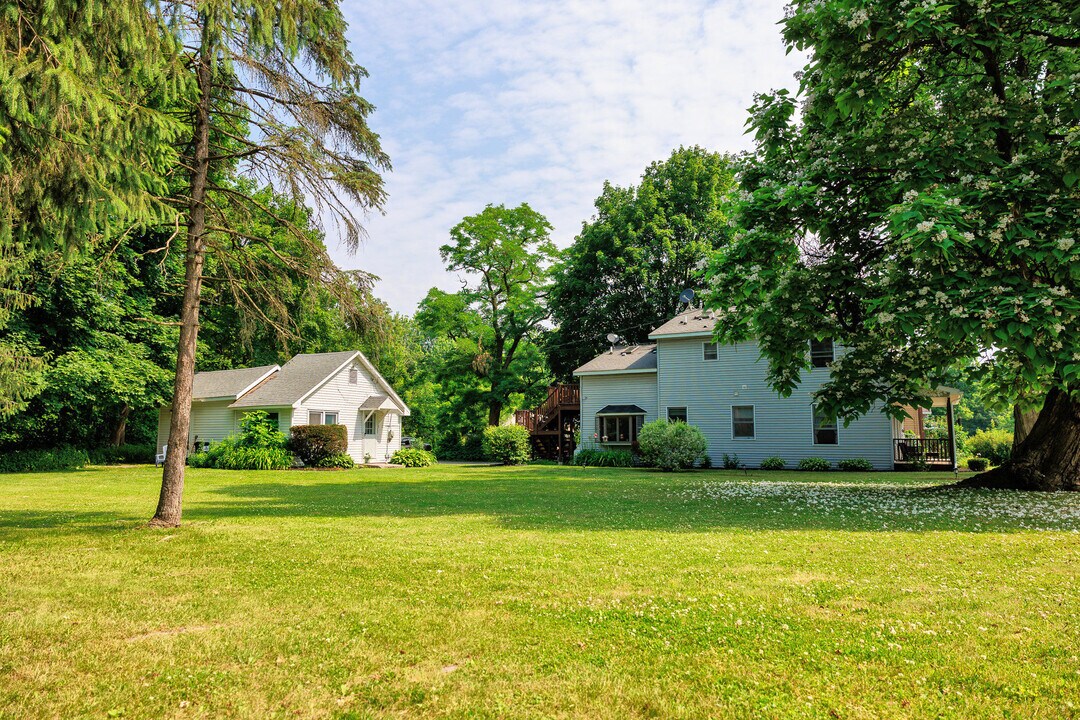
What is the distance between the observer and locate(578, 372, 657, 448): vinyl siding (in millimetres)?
29562

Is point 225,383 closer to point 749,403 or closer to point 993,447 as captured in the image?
point 749,403

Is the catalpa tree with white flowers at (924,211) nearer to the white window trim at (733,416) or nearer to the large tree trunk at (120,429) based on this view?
the white window trim at (733,416)

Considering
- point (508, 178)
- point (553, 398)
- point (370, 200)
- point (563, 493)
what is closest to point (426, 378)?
point (553, 398)

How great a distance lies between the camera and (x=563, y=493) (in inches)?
608

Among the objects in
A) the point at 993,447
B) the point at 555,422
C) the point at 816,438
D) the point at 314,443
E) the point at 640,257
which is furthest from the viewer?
the point at 640,257

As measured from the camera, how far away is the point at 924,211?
8.62 meters

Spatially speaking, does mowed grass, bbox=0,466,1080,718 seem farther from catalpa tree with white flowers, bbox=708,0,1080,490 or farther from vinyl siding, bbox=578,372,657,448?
vinyl siding, bbox=578,372,657,448

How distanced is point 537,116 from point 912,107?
24.7 feet

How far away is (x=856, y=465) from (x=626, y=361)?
36.2 ft

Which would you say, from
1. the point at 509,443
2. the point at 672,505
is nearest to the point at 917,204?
the point at 672,505

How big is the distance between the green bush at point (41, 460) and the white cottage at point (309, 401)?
3.92 meters

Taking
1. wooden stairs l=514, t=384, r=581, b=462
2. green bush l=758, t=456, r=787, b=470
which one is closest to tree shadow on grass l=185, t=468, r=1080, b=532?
green bush l=758, t=456, r=787, b=470

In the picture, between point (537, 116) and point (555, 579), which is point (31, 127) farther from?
point (537, 116)

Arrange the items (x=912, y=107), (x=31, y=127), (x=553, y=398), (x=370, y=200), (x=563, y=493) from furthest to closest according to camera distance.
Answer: (x=553, y=398) → (x=563, y=493) → (x=912, y=107) → (x=370, y=200) → (x=31, y=127)
